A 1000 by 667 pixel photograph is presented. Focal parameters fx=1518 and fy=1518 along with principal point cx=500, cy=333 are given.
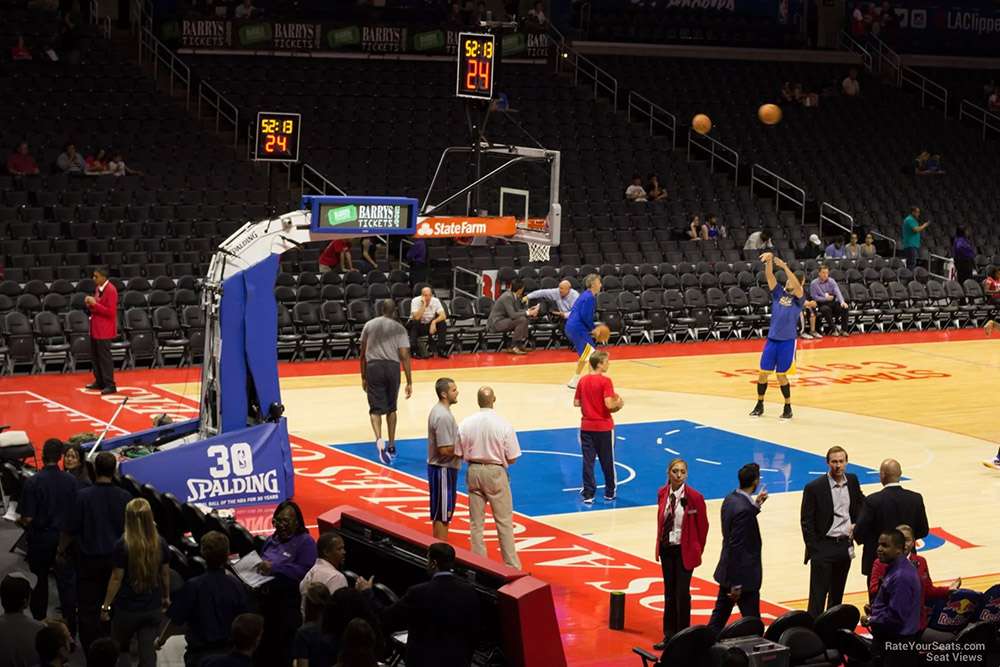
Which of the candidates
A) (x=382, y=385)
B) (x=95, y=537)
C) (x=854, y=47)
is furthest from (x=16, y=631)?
(x=854, y=47)

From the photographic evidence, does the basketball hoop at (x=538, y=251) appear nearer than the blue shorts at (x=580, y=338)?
Yes

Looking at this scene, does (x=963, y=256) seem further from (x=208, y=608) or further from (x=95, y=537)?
(x=208, y=608)

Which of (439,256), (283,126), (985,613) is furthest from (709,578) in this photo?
(439,256)

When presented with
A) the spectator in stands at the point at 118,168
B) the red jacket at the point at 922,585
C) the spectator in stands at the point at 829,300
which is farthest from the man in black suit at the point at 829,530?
the spectator in stands at the point at 118,168

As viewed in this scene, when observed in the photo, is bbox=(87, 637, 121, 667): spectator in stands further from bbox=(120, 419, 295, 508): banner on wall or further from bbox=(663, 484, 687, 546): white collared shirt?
bbox=(120, 419, 295, 508): banner on wall

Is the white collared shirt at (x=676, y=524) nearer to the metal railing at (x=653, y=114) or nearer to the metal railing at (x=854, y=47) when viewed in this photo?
the metal railing at (x=653, y=114)

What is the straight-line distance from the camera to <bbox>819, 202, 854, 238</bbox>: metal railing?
32281 mm

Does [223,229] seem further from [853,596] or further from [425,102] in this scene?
[853,596]

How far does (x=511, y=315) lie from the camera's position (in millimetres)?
24422

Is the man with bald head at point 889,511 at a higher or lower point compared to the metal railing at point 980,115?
lower

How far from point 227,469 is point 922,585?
6522mm

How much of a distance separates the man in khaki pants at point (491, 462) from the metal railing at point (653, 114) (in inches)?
892

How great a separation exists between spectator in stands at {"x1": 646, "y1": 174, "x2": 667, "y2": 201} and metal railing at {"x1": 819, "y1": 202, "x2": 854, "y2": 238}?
370 cm

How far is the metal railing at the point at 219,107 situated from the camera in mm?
29531
